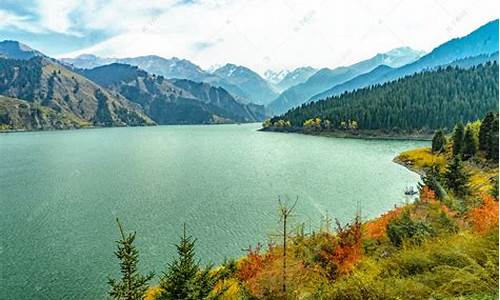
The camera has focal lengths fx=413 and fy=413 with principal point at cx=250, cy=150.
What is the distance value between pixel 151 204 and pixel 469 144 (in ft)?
187

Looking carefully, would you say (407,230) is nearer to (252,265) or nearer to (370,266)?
(370,266)

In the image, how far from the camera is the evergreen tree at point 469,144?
74.5 meters

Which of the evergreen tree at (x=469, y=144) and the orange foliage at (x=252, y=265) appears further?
the evergreen tree at (x=469, y=144)

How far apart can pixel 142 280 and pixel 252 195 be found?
1744 inches

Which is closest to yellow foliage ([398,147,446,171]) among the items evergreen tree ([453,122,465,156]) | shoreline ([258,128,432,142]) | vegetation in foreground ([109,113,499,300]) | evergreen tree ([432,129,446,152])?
evergreen tree ([432,129,446,152])

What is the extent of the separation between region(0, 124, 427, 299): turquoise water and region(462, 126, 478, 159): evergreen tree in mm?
11112

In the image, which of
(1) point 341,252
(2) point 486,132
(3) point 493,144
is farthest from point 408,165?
(1) point 341,252

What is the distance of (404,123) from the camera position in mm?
177000

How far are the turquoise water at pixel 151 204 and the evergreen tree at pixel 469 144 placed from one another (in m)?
11.1

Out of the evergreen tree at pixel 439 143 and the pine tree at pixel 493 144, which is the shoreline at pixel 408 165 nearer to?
the evergreen tree at pixel 439 143

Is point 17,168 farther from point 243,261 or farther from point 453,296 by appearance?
point 453,296

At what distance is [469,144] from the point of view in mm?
75062

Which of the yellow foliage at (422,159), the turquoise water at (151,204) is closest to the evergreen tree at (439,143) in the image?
the yellow foliage at (422,159)

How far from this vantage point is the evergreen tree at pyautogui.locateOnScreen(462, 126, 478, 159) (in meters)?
74.5
